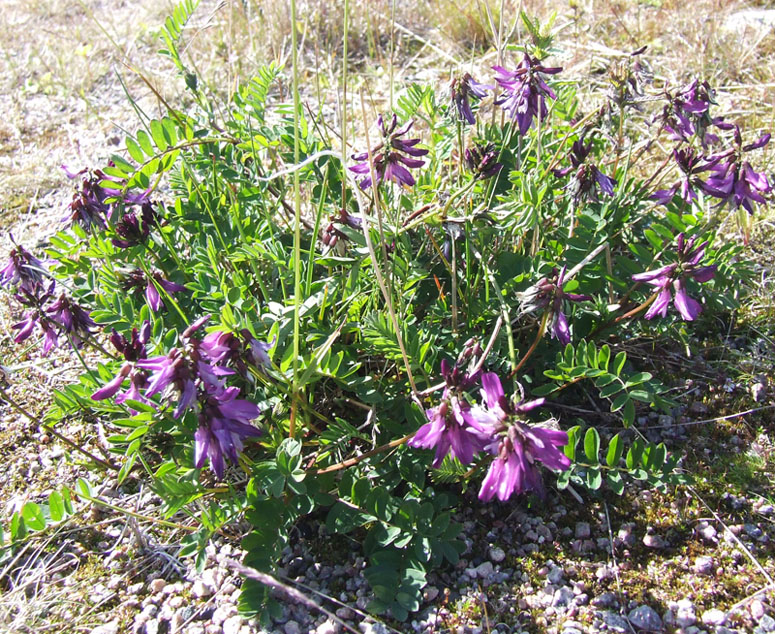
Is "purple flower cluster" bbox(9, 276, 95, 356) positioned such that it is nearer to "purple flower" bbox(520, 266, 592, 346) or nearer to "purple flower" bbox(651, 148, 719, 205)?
"purple flower" bbox(520, 266, 592, 346)

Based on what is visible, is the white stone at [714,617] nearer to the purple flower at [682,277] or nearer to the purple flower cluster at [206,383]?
the purple flower at [682,277]

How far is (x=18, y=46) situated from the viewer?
5879mm

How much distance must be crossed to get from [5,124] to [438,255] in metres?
3.74

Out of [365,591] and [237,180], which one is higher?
[237,180]

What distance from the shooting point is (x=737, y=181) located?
Answer: 6.77ft

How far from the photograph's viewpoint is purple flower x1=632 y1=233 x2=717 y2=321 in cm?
184

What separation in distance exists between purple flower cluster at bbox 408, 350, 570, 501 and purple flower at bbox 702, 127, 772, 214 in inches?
40.4

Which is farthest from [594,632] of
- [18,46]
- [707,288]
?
[18,46]

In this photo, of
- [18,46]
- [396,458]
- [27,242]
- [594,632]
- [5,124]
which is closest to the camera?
[594,632]

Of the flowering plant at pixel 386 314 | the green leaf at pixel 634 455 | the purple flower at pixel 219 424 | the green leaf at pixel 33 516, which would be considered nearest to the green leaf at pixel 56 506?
the green leaf at pixel 33 516

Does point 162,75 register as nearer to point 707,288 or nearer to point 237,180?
point 237,180

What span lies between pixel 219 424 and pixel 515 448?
664 millimetres

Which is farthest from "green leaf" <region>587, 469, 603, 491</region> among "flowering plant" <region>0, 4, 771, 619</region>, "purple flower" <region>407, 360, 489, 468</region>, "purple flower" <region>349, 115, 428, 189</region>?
"purple flower" <region>349, 115, 428, 189</region>

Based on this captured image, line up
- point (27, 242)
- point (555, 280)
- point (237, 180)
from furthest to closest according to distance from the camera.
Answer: point (27, 242)
point (237, 180)
point (555, 280)
